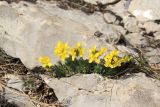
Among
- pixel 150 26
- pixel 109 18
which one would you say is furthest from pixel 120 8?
pixel 150 26

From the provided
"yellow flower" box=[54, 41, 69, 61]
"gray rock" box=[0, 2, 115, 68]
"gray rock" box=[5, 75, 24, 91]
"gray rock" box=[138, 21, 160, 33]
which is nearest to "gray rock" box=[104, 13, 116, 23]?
"gray rock" box=[0, 2, 115, 68]

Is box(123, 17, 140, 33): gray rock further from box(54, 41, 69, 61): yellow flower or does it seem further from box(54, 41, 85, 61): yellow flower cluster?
box(54, 41, 69, 61): yellow flower

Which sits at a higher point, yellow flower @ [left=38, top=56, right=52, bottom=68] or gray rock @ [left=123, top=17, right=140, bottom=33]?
gray rock @ [left=123, top=17, right=140, bottom=33]

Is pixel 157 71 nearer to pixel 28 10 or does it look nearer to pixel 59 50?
pixel 59 50

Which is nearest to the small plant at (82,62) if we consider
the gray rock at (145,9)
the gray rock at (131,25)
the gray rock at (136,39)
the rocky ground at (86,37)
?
the rocky ground at (86,37)

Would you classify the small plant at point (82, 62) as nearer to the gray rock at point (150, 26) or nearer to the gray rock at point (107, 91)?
the gray rock at point (107, 91)

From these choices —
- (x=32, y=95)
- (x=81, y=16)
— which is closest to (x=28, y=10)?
(x=81, y=16)
